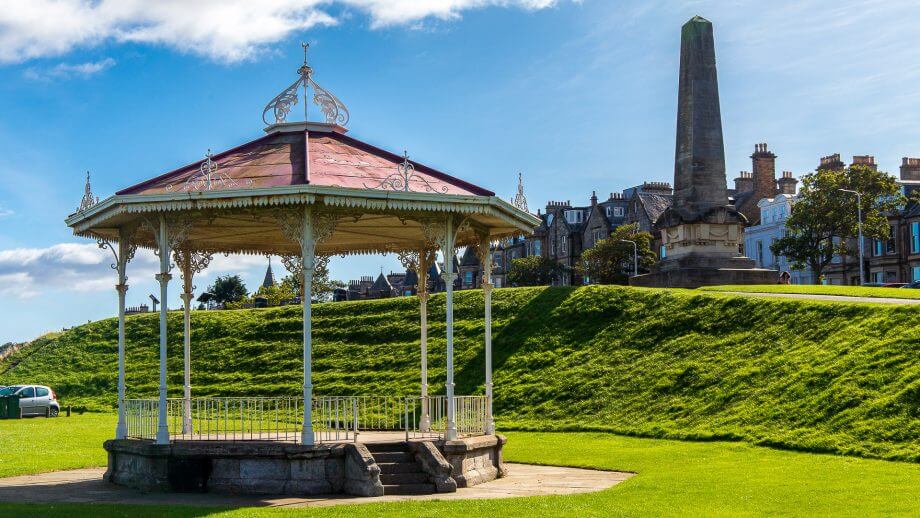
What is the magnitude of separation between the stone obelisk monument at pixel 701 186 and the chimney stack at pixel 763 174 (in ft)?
147

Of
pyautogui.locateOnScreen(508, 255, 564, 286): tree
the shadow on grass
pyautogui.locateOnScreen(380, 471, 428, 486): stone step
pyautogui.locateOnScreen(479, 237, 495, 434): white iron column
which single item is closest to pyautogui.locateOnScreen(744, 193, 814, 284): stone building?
pyautogui.locateOnScreen(508, 255, 564, 286): tree

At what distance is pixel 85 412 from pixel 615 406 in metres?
25.7

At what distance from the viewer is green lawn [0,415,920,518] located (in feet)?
53.5

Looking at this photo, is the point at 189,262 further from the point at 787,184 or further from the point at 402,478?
the point at 787,184

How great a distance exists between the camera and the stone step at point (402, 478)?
18656mm

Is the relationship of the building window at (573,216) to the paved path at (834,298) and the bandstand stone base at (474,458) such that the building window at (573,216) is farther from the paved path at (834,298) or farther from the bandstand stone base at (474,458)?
the bandstand stone base at (474,458)

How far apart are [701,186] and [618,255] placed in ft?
120

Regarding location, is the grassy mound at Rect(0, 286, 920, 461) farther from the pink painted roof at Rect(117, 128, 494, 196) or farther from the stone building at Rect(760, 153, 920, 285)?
the stone building at Rect(760, 153, 920, 285)

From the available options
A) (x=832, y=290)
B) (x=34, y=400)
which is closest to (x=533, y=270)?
(x=832, y=290)

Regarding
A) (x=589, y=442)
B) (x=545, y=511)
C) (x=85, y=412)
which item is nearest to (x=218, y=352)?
(x=85, y=412)

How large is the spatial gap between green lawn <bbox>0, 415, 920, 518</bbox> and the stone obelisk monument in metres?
16.1

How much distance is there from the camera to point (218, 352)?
51.0m

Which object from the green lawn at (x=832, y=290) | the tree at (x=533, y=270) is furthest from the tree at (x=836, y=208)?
the tree at (x=533, y=270)

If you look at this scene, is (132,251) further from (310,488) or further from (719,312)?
(719,312)
